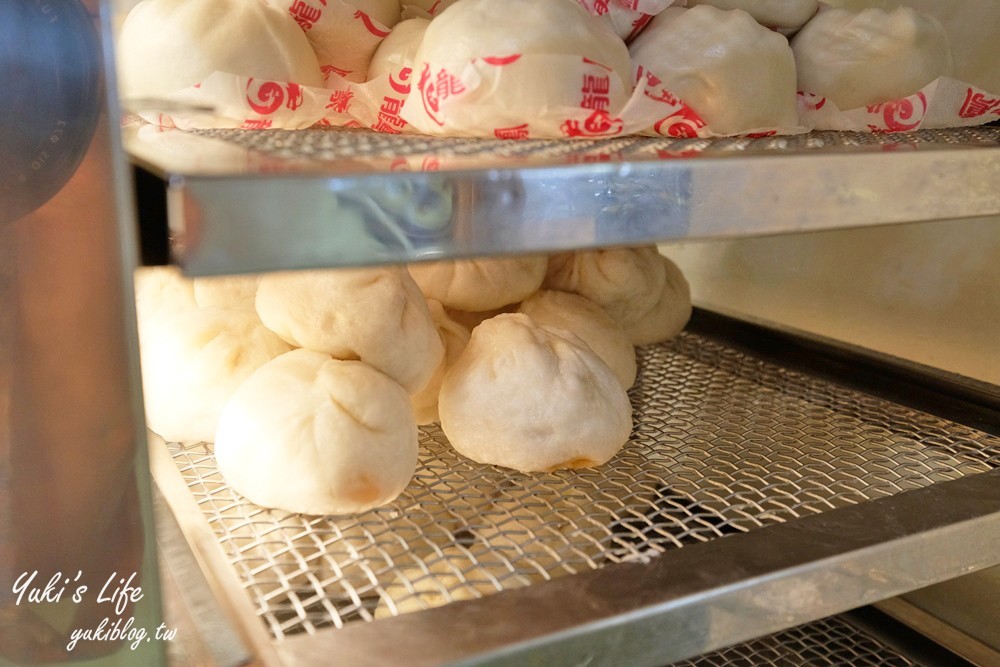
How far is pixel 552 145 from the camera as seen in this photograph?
1.88 feet

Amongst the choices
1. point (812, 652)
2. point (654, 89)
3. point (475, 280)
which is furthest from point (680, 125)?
point (812, 652)

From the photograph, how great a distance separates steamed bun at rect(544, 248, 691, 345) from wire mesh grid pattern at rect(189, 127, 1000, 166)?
26 centimetres

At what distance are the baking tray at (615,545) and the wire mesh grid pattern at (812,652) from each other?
268 mm

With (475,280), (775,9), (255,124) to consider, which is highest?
(775,9)

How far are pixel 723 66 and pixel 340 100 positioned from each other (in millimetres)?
349

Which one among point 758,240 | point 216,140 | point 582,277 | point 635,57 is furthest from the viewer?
point 758,240

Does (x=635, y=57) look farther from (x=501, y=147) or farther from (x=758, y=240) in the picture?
(x=758, y=240)

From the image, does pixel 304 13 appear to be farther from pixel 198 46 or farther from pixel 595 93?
pixel 595 93

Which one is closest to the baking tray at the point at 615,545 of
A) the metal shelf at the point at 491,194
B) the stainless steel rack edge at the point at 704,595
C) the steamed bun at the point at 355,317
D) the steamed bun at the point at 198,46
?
the stainless steel rack edge at the point at 704,595

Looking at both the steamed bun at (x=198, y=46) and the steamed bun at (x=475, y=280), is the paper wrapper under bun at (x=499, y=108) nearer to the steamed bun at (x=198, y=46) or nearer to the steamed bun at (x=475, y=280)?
the steamed bun at (x=198, y=46)

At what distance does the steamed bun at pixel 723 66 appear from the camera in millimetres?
729

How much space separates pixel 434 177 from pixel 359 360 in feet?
1.01

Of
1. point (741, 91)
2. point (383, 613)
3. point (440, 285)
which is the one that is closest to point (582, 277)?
point (440, 285)

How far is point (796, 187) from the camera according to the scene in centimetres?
48
